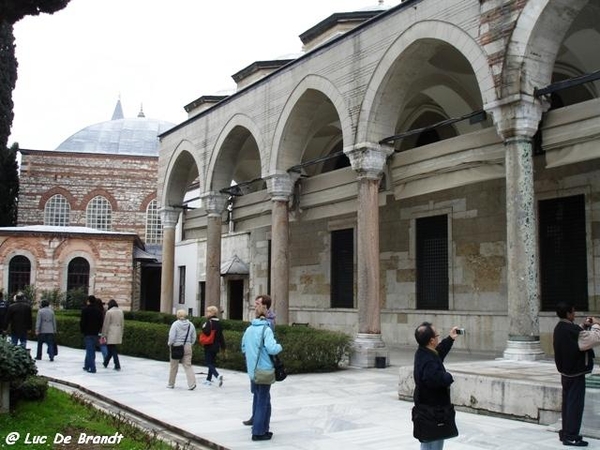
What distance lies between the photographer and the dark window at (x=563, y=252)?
42.8 feet

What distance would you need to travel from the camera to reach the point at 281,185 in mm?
16078

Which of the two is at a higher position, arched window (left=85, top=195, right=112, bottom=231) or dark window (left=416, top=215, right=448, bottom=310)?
arched window (left=85, top=195, right=112, bottom=231)

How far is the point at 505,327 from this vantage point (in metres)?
14.0

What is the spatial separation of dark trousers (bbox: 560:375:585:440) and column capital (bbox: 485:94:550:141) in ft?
16.3

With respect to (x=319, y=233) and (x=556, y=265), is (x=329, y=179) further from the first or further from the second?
(x=556, y=265)

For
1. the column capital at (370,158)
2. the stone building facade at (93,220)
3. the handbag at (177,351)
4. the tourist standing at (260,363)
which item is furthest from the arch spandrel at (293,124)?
the stone building facade at (93,220)

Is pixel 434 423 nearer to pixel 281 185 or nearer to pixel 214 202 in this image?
pixel 281 185

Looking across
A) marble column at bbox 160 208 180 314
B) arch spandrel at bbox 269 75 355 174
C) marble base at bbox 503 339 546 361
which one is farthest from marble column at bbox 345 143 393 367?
marble column at bbox 160 208 180 314

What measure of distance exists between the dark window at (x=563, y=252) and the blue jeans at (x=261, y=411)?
858 cm

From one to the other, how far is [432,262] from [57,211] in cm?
2890

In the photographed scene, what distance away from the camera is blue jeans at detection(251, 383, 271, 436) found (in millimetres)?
6590

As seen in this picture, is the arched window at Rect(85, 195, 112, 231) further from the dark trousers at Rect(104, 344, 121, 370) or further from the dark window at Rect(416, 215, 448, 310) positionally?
the dark trousers at Rect(104, 344, 121, 370)

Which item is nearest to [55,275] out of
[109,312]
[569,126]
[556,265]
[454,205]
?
[109,312]

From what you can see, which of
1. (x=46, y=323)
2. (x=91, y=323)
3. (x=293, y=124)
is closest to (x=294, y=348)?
(x=91, y=323)
